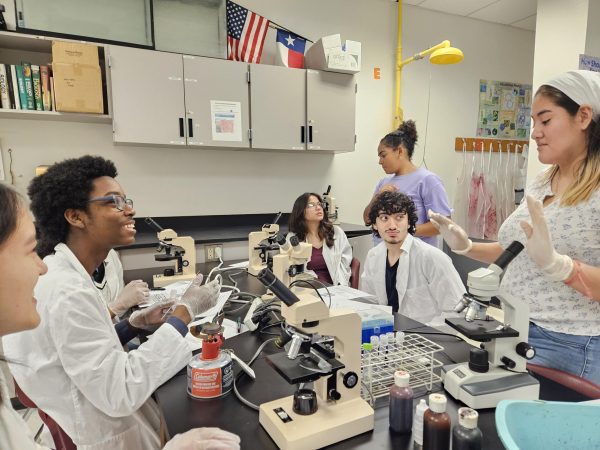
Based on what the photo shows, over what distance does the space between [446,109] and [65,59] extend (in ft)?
12.4

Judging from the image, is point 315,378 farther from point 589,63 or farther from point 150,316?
point 589,63

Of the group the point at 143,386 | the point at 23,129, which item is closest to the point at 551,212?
the point at 143,386

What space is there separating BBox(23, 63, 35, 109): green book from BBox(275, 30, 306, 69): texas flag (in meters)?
1.87

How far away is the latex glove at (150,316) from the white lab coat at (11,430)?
0.53 meters

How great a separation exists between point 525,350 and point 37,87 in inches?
125

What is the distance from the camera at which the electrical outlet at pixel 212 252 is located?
2.86 m

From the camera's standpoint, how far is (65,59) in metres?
2.51

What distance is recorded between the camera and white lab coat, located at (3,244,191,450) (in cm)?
91

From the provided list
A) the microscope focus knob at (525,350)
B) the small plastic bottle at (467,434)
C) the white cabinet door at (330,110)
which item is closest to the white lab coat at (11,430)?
the small plastic bottle at (467,434)

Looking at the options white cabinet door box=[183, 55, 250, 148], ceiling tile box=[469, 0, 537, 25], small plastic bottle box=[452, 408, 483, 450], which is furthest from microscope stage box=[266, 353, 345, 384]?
ceiling tile box=[469, 0, 537, 25]

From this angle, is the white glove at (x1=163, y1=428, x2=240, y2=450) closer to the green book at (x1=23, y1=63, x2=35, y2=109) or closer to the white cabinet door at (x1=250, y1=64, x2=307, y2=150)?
the white cabinet door at (x1=250, y1=64, x2=307, y2=150)

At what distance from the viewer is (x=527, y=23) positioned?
446 cm

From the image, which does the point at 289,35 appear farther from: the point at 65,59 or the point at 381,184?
the point at 65,59

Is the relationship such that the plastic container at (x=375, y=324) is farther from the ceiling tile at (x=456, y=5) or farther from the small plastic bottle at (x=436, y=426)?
the ceiling tile at (x=456, y=5)
